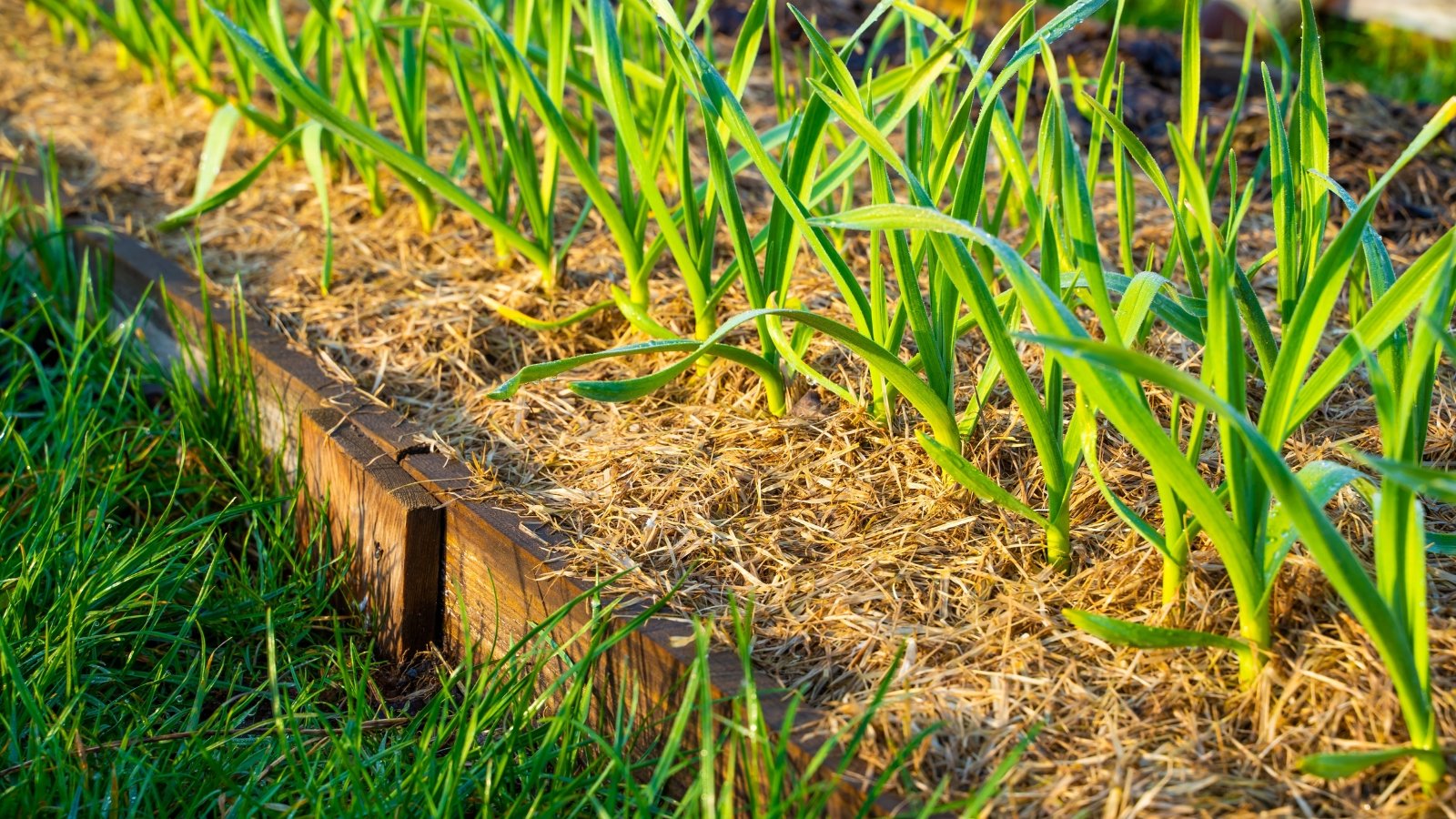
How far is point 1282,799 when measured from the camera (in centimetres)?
113

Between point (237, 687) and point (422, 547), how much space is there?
0.94 ft

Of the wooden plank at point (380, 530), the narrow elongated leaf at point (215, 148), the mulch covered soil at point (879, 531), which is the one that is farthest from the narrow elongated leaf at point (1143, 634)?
the narrow elongated leaf at point (215, 148)

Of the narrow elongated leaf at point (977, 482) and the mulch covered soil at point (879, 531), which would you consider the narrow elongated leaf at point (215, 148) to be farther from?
the narrow elongated leaf at point (977, 482)

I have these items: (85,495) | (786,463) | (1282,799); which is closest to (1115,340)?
(1282,799)

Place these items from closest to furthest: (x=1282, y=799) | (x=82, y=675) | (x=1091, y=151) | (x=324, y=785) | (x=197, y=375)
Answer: (x=1282, y=799)
(x=324, y=785)
(x=82, y=675)
(x=1091, y=151)
(x=197, y=375)

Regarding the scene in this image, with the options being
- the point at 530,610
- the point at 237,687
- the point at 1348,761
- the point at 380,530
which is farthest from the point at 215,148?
the point at 1348,761

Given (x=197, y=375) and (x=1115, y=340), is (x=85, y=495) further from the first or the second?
(x=1115, y=340)

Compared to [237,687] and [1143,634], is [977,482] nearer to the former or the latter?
[1143,634]

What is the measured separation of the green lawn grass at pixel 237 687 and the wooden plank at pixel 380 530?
4 cm

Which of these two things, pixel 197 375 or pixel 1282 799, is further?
pixel 197 375

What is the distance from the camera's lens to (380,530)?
170 cm

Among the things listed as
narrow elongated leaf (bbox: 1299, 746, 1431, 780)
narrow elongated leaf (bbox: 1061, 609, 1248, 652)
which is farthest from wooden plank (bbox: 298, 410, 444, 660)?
narrow elongated leaf (bbox: 1299, 746, 1431, 780)

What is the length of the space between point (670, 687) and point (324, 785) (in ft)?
1.31

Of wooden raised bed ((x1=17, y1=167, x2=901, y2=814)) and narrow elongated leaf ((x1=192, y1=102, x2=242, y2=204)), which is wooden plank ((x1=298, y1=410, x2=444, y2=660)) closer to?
wooden raised bed ((x1=17, y1=167, x2=901, y2=814))
